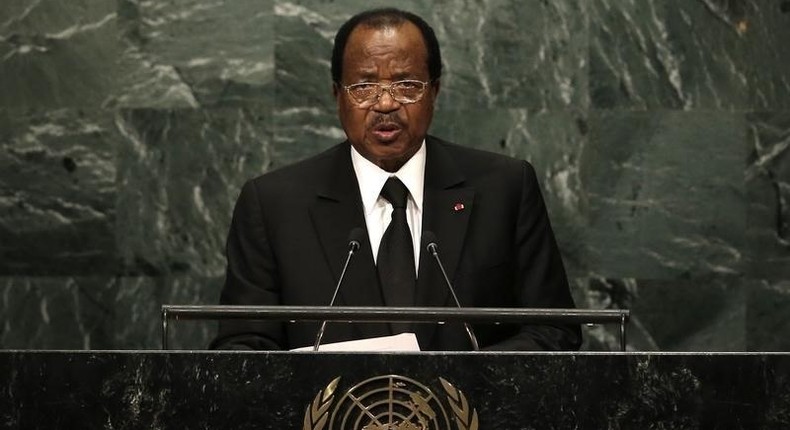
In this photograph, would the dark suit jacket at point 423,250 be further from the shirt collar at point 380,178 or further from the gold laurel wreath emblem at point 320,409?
the gold laurel wreath emblem at point 320,409

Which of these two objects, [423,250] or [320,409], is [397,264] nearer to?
[423,250]

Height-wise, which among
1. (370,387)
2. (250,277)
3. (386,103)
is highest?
(386,103)

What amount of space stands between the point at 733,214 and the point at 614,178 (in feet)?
1.60

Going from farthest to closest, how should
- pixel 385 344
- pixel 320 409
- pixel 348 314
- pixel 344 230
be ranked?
pixel 344 230 < pixel 385 344 < pixel 348 314 < pixel 320 409

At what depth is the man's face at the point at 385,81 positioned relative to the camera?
438 centimetres

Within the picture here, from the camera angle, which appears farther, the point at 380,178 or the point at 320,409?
the point at 380,178

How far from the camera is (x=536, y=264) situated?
443 centimetres

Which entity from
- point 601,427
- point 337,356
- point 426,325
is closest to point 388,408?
point 337,356

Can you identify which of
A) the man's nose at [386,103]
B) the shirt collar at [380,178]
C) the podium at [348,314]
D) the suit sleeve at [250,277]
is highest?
the man's nose at [386,103]

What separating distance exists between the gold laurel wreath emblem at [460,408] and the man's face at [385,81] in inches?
54.4

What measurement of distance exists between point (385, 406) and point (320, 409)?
0.13 m

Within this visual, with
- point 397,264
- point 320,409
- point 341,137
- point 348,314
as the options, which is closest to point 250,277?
point 397,264

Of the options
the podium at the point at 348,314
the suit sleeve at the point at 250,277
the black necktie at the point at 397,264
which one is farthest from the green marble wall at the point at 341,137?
the podium at the point at 348,314

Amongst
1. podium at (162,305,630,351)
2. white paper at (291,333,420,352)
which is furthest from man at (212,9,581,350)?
podium at (162,305,630,351)
